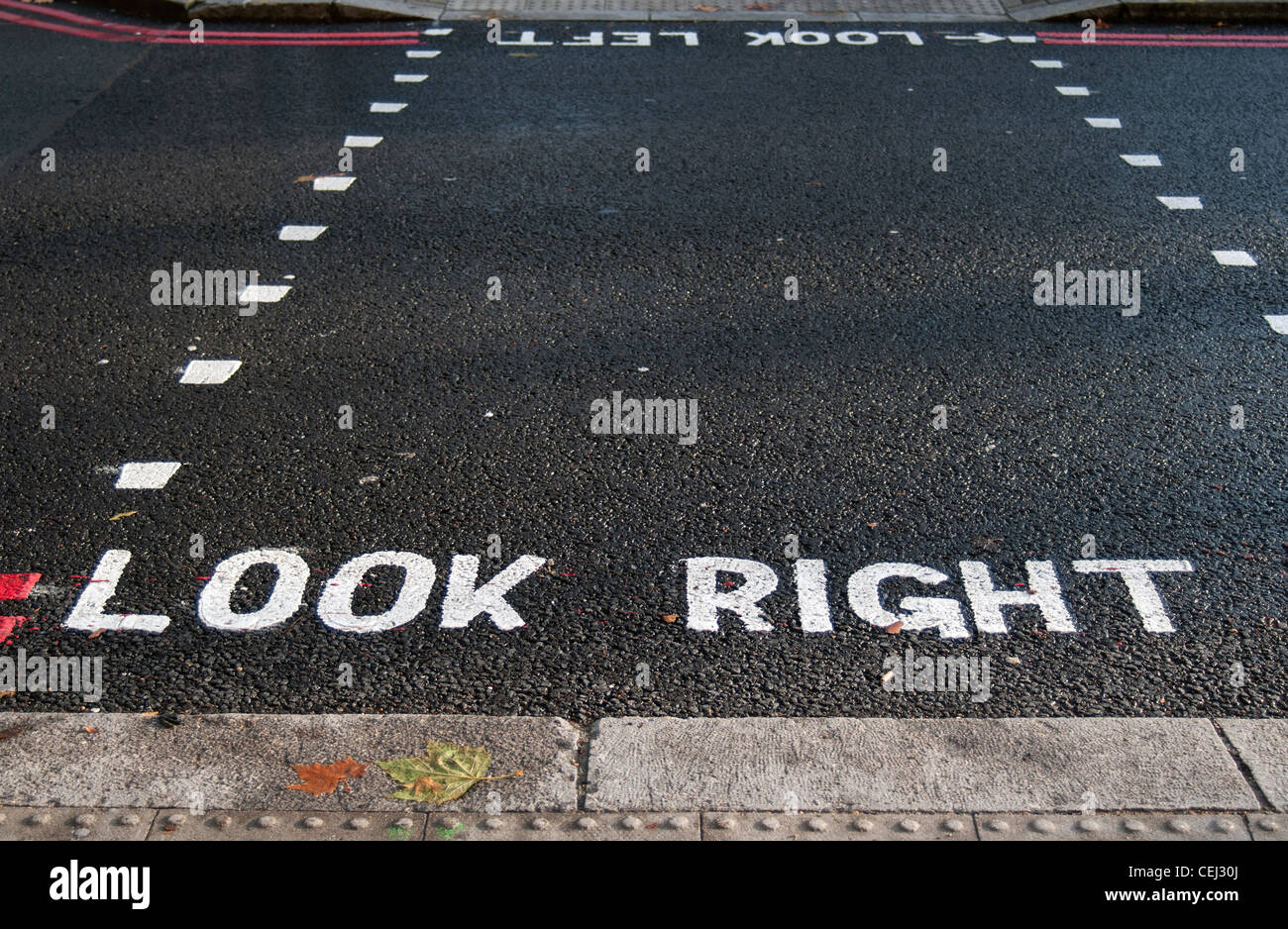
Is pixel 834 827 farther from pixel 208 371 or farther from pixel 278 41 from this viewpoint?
pixel 278 41

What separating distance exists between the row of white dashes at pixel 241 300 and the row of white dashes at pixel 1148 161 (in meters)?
4.57

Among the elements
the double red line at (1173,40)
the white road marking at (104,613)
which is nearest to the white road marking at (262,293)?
the white road marking at (104,613)

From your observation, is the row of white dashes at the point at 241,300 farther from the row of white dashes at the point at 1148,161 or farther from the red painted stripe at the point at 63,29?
the row of white dashes at the point at 1148,161

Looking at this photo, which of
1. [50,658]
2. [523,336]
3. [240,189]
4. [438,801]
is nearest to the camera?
[438,801]

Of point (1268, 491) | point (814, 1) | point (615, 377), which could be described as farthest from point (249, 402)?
point (814, 1)

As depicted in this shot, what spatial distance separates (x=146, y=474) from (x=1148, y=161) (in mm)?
6002

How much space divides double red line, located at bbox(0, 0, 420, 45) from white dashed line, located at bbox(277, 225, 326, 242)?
4.14 m

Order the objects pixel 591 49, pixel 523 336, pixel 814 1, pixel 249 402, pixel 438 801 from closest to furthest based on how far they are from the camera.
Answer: pixel 438 801
pixel 249 402
pixel 523 336
pixel 591 49
pixel 814 1

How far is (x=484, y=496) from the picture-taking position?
14.9 ft

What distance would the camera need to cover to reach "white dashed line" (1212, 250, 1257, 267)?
637 cm

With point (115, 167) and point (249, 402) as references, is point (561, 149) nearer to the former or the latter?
point (115, 167)

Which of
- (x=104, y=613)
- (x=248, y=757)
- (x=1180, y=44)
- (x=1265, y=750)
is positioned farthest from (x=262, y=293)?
(x=1180, y=44)

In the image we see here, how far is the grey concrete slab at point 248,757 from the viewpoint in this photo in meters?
3.10

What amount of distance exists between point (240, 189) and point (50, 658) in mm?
4148
